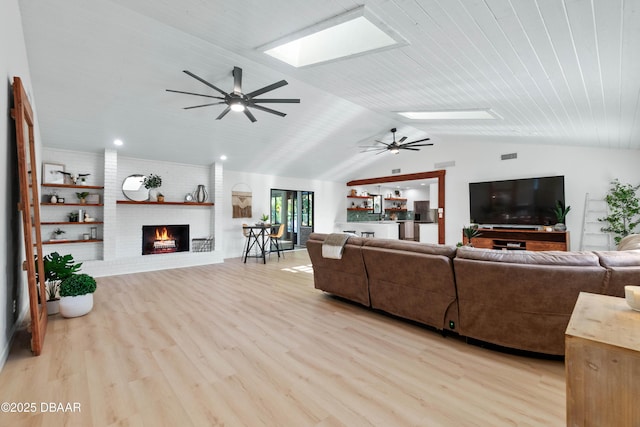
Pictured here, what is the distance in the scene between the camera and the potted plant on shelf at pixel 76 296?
3.25 m

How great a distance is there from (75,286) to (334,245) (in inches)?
120

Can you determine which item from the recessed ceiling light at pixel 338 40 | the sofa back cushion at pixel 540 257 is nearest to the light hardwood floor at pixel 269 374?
the sofa back cushion at pixel 540 257

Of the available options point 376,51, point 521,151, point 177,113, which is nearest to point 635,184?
point 521,151

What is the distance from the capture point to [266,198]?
857 centimetres

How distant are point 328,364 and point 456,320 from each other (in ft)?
4.21

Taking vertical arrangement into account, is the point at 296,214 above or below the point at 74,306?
above

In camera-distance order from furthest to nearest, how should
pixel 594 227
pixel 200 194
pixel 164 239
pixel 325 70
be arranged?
pixel 200 194 < pixel 164 239 < pixel 594 227 < pixel 325 70

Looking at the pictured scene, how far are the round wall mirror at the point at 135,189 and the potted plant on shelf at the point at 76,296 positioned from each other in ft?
10.7

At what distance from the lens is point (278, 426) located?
5.31 ft

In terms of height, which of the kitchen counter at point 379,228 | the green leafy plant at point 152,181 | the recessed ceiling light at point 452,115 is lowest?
the kitchen counter at point 379,228

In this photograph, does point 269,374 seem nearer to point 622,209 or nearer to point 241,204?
point 241,204

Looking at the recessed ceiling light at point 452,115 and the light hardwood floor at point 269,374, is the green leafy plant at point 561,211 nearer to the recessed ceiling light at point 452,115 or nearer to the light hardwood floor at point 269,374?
the recessed ceiling light at point 452,115

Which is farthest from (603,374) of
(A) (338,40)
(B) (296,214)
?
(B) (296,214)

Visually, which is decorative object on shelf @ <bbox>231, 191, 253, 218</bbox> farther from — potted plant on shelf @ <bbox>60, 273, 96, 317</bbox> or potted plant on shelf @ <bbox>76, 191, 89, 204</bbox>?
potted plant on shelf @ <bbox>60, 273, 96, 317</bbox>
